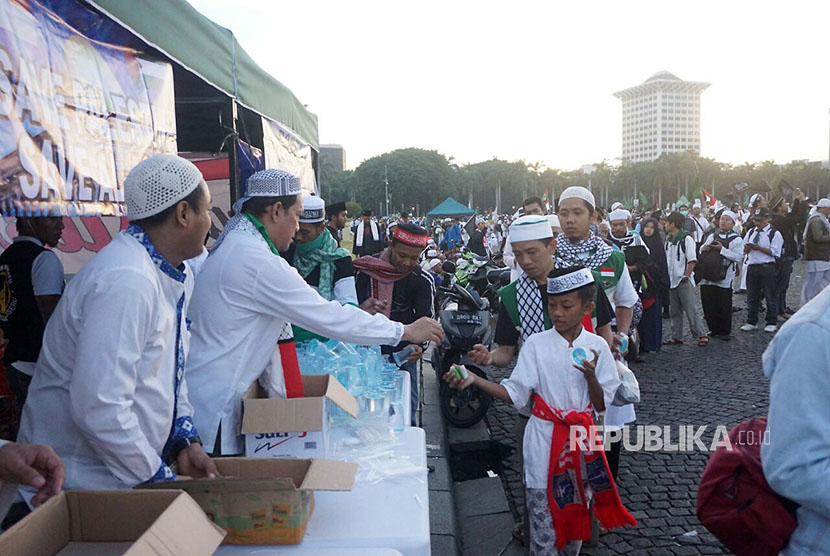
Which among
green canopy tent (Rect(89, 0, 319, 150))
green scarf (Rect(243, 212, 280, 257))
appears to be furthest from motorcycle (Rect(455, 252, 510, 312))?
green scarf (Rect(243, 212, 280, 257))

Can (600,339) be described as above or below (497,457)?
above

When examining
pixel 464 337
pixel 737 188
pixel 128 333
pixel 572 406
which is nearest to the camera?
Result: pixel 128 333

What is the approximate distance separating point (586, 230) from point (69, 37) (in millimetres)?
3390

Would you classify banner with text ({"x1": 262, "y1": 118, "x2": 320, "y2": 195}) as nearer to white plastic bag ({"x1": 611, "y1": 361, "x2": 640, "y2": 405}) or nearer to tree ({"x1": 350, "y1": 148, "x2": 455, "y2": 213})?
white plastic bag ({"x1": 611, "y1": 361, "x2": 640, "y2": 405})

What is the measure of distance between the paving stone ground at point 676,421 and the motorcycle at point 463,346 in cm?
32

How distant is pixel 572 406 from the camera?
10.5 ft

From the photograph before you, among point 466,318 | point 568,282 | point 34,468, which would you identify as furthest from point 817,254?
point 34,468

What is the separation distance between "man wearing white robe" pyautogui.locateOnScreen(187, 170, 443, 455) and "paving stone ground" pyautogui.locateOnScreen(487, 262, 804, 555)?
8.07 ft

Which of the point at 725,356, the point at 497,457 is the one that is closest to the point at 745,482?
the point at 497,457

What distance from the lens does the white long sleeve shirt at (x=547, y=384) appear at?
3186 mm

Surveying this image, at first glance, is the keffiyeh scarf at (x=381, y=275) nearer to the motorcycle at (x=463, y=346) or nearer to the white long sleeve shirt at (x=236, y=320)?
the motorcycle at (x=463, y=346)

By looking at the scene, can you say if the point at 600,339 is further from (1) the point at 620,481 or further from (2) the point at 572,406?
(1) the point at 620,481

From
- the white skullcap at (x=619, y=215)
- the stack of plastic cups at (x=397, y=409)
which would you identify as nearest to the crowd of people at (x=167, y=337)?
the stack of plastic cups at (x=397, y=409)

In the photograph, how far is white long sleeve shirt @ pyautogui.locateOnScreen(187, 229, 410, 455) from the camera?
8.11 feet
